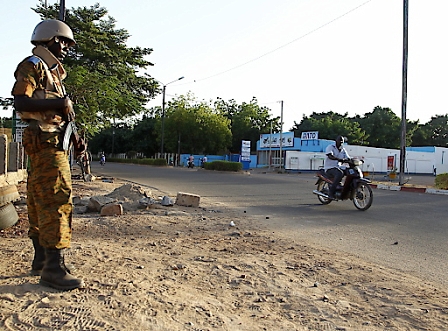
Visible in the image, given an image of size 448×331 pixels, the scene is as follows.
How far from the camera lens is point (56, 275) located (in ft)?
9.53

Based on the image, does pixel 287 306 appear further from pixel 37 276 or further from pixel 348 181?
pixel 348 181

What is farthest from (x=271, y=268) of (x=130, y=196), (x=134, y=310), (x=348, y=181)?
(x=348, y=181)

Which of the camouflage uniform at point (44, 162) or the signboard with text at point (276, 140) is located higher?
the signboard with text at point (276, 140)

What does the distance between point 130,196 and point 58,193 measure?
5.00 metres

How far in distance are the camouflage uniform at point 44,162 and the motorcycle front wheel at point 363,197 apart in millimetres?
7341

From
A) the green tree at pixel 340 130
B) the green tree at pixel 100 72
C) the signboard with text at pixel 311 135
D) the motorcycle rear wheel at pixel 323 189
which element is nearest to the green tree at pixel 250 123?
the green tree at pixel 340 130

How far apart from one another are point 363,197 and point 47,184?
7.57 meters

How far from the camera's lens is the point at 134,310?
104 inches

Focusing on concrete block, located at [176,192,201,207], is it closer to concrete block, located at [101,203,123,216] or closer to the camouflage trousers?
concrete block, located at [101,203,123,216]

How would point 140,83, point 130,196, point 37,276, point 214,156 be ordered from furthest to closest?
1. point 214,156
2. point 140,83
3. point 130,196
4. point 37,276

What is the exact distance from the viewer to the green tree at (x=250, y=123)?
199 feet

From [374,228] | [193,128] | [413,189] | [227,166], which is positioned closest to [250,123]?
[193,128]

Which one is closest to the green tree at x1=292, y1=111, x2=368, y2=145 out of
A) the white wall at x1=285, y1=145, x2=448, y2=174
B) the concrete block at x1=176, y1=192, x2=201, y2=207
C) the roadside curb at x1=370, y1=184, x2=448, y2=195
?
the white wall at x1=285, y1=145, x2=448, y2=174

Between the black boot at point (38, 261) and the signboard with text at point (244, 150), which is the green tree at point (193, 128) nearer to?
the signboard with text at point (244, 150)
